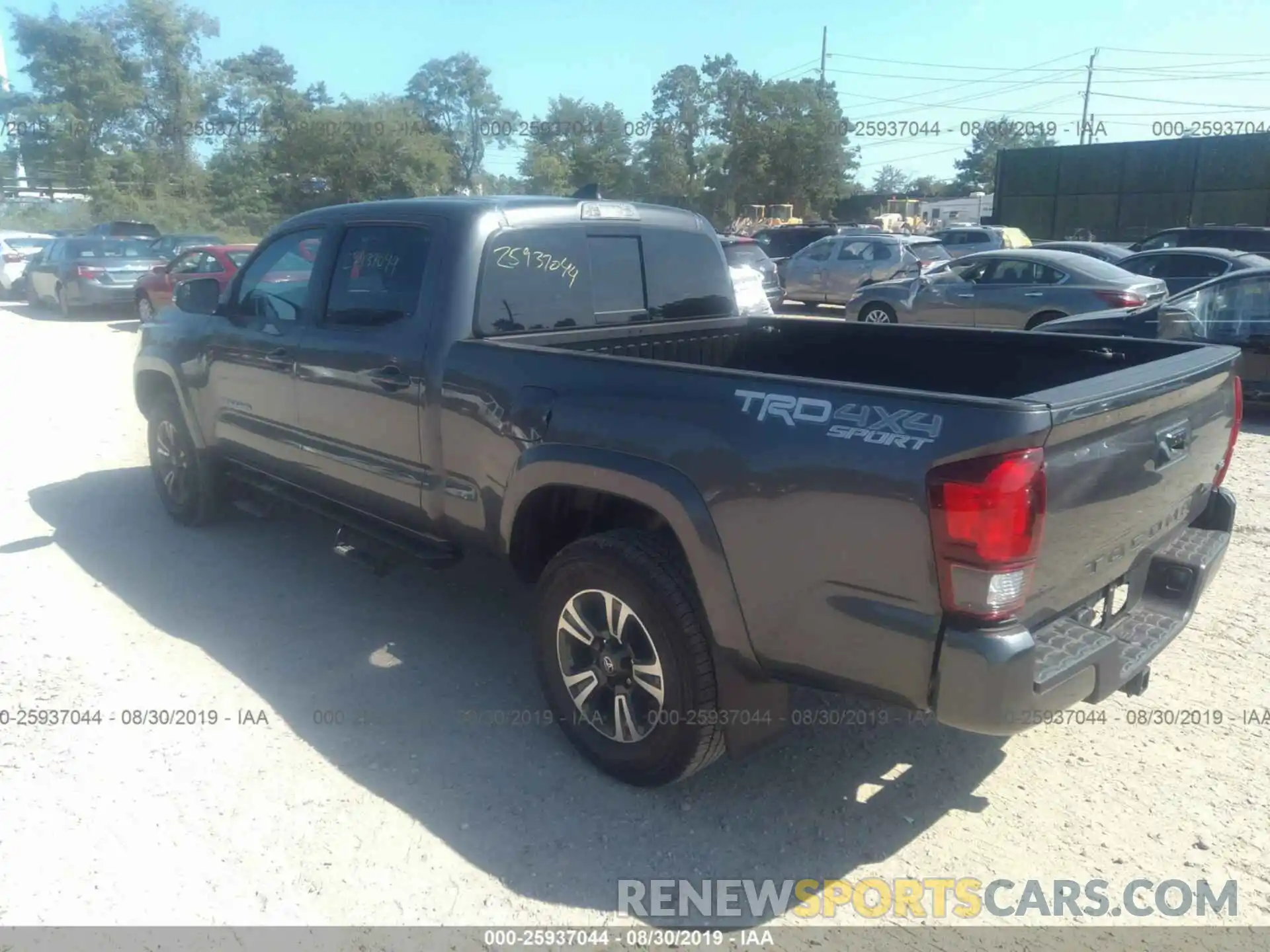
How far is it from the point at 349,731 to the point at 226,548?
2537mm

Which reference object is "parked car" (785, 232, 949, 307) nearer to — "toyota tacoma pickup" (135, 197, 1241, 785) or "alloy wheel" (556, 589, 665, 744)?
"toyota tacoma pickup" (135, 197, 1241, 785)

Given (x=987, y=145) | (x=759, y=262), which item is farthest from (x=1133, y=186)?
(x=987, y=145)

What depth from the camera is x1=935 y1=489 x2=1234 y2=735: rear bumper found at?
8.10 ft

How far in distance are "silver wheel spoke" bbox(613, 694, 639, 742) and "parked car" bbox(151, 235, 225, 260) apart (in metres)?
18.7

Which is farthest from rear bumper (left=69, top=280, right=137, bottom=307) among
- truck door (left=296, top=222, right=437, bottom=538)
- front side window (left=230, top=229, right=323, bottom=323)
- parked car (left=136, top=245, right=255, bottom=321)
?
truck door (left=296, top=222, right=437, bottom=538)

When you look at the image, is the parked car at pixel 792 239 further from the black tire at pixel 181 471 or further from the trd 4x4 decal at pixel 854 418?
the trd 4x4 decal at pixel 854 418

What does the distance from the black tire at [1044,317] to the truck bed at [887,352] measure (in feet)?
28.3

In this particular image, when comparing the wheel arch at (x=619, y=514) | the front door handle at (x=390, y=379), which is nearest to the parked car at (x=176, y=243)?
the front door handle at (x=390, y=379)

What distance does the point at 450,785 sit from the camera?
3.50m

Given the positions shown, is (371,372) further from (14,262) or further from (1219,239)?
(14,262)

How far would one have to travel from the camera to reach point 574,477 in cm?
335

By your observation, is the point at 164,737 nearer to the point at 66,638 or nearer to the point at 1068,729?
the point at 66,638

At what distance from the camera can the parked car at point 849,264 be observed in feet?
61.4

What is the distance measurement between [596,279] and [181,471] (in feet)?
11.0
